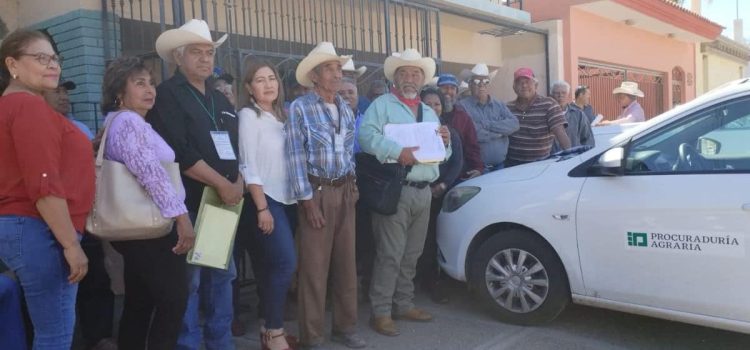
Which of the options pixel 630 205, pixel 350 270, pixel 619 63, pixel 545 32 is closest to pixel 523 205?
pixel 630 205

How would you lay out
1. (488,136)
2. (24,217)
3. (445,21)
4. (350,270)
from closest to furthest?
(24,217), (350,270), (488,136), (445,21)

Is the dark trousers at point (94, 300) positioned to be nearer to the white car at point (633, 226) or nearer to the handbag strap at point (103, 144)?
the handbag strap at point (103, 144)

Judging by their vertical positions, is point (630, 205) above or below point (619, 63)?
below

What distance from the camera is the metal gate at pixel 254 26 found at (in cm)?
534

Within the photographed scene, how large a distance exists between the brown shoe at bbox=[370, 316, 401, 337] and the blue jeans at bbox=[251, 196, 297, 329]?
31.1 inches

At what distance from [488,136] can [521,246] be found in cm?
142

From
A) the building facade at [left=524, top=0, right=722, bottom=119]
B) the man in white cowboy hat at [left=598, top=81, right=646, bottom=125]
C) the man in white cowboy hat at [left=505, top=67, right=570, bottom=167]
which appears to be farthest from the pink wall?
the man in white cowboy hat at [left=505, top=67, right=570, bottom=167]

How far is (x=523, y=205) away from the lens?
4145 mm

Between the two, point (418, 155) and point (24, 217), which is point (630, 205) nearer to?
point (418, 155)

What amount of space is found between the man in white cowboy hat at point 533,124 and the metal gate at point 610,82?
20.9 feet

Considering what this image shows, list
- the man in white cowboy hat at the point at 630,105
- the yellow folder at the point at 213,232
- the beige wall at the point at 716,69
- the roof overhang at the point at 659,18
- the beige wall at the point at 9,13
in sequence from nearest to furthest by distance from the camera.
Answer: the yellow folder at the point at 213,232
the beige wall at the point at 9,13
the man in white cowboy hat at the point at 630,105
the roof overhang at the point at 659,18
the beige wall at the point at 716,69

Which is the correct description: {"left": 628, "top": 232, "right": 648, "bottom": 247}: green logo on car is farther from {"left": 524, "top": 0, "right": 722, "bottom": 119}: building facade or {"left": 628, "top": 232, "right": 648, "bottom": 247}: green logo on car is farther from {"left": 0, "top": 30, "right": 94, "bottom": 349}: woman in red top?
{"left": 524, "top": 0, "right": 722, "bottom": 119}: building facade

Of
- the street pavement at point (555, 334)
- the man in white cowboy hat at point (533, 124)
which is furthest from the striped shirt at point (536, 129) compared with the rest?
the street pavement at point (555, 334)

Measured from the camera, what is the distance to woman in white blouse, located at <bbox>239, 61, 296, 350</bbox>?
3.39 meters
